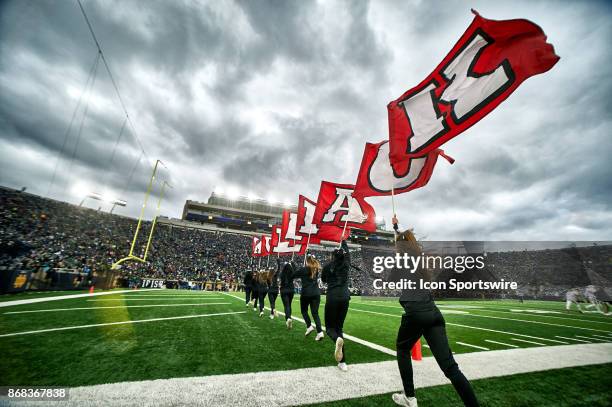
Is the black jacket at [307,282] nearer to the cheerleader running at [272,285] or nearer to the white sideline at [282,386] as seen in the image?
the white sideline at [282,386]

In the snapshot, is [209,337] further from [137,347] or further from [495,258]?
[495,258]

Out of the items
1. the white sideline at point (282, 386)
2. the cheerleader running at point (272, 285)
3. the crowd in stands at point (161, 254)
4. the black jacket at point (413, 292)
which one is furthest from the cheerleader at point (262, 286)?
the crowd in stands at point (161, 254)

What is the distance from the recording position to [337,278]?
186 inches

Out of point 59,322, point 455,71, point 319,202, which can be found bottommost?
point 59,322

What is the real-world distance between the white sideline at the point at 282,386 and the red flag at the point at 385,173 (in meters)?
3.34

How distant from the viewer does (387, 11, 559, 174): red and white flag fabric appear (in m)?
3.25

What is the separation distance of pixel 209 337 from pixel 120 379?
9.09ft

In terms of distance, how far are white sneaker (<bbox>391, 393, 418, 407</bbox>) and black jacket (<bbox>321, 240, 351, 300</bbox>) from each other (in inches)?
68.3

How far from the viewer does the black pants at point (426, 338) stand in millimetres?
2613

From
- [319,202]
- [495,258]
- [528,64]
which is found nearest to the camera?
[528,64]

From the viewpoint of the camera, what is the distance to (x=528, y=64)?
3.20 metres

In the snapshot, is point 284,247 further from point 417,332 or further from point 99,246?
point 99,246

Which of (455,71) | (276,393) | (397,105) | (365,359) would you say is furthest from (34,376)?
(455,71)

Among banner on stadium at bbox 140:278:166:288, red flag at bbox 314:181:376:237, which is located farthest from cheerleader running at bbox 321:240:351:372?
banner on stadium at bbox 140:278:166:288
